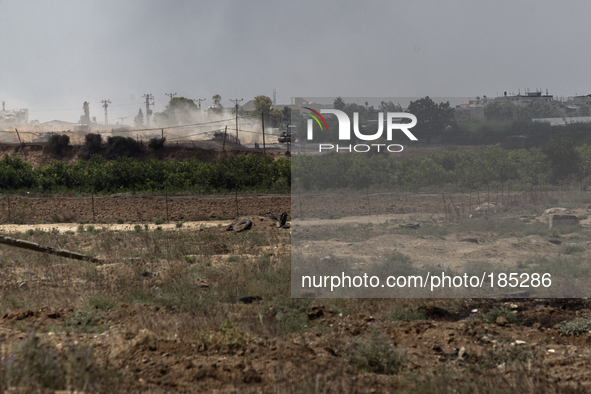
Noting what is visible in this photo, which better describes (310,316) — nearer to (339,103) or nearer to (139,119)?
(339,103)

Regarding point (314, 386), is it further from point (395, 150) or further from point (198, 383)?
point (395, 150)

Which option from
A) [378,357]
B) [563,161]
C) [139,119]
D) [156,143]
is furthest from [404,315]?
[139,119]

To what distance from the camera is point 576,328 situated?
6867mm

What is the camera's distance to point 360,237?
31.6 ft

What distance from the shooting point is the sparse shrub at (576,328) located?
6.84 m

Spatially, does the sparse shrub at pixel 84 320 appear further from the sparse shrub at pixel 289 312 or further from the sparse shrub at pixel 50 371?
the sparse shrub at pixel 289 312

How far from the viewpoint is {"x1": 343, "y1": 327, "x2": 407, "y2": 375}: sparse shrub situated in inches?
196

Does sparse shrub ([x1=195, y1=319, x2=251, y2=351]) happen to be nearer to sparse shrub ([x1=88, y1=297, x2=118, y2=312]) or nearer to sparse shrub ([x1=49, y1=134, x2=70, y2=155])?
sparse shrub ([x1=88, y1=297, x2=118, y2=312])

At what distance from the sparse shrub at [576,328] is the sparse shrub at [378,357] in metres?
3.03

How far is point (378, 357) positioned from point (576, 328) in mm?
3577

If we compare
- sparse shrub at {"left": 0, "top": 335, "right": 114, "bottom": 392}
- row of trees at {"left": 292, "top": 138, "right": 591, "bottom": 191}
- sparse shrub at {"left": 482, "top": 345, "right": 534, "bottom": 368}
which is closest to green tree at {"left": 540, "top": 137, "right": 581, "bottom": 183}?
row of trees at {"left": 292, "top": 138, "right": 591, "bottom": 191}

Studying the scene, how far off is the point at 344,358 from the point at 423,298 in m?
3.81

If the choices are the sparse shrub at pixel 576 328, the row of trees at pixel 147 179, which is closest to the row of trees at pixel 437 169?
the sparse shrub at pixel 576 328

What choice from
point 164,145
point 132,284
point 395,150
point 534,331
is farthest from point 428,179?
point 164,145
